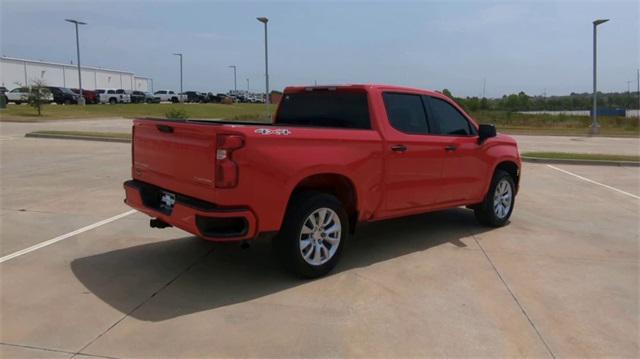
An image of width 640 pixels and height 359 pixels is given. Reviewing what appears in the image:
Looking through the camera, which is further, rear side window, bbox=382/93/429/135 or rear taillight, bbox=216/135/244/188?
rear side window, bbox=382/93/429/135

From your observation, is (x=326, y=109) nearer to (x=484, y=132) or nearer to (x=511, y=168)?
(x=484, y=132)

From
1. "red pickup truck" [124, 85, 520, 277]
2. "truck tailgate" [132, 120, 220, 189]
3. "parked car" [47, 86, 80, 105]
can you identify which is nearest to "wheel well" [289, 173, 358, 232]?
"red pickup truck" [124, 85, 520, 277]

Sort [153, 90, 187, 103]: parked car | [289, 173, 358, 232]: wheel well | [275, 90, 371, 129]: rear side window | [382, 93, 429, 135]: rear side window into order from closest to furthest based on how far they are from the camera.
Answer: [289, 173, 358, 232]: wheel well
[275, 90, 371, 129]: rear side window
[382, 93, 429, 135]: rear side window
[153, 90, 187, 103]: parked car

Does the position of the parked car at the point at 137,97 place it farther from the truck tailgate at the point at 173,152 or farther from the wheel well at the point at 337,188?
the wheel well at the point at 337,188

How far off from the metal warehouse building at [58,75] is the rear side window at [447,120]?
74.7 meters

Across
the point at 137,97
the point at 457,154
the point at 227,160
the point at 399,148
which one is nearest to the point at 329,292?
the point at 227,160

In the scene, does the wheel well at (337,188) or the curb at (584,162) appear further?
the curb at (584,162)

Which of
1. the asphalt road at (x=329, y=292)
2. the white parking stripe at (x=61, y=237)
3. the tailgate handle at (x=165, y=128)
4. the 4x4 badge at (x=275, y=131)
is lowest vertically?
the asphalt road at (x=329, y=292)

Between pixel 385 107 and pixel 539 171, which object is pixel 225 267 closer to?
pixel 385 107

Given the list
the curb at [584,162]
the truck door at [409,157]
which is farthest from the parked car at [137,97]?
the truck door at [409,157]

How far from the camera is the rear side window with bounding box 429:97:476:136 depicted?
6617 millimetres

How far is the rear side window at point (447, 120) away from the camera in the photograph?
6.62 metres

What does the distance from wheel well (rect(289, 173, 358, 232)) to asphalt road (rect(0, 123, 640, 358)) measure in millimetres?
602

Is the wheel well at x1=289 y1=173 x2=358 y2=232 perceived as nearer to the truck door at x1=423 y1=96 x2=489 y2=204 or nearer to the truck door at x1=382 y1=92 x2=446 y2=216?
the truck door at x1=382 y1=92 x2=446 y2=216
